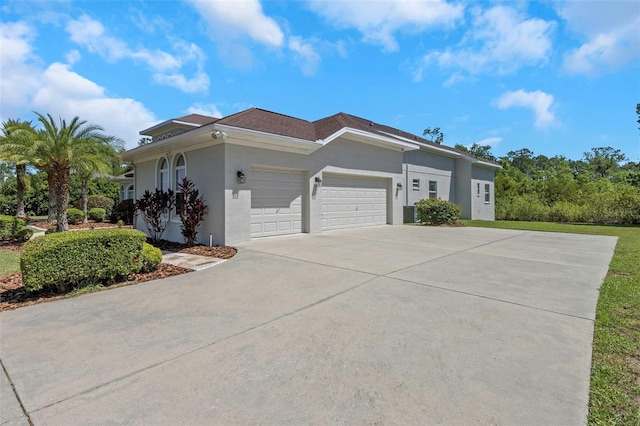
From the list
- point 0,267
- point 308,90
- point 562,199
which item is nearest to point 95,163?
point 0,267

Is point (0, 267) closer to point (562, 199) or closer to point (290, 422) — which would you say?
point (290, 422)

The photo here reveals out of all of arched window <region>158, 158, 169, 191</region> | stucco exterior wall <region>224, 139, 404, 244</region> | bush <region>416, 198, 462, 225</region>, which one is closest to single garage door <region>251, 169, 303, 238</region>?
stucco exterior wall <region>224, 139, 404, 244</region>

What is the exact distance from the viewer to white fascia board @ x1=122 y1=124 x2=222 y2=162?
30.7ft

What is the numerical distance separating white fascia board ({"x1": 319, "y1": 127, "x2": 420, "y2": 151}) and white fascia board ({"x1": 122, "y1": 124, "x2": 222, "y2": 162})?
14.1 feet

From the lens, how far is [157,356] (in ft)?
10.3

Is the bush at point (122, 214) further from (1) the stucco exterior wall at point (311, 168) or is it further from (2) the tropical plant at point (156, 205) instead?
(1) the stucco exterior wall at point (311, 168)

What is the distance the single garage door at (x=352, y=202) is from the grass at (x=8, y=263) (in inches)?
364

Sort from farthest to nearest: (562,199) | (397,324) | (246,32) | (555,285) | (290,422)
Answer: (562,199) → (246,32) → (555,285) → (397,324) → (290,422)

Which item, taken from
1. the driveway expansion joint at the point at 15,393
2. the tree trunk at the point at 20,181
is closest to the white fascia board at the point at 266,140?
the driveway expansion joint at the point at 15,393

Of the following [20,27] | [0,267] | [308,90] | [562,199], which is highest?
[308,90]

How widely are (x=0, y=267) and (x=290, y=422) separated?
31.5ft

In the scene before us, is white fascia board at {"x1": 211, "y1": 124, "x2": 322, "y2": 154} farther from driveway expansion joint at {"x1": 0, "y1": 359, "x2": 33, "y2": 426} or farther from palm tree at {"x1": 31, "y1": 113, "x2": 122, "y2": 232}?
palm tree at {"x1": 31, "y1": 113, "x2": 122, "y2": 232}

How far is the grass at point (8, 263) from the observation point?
7406 millimetres

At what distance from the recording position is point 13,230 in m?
12.7
